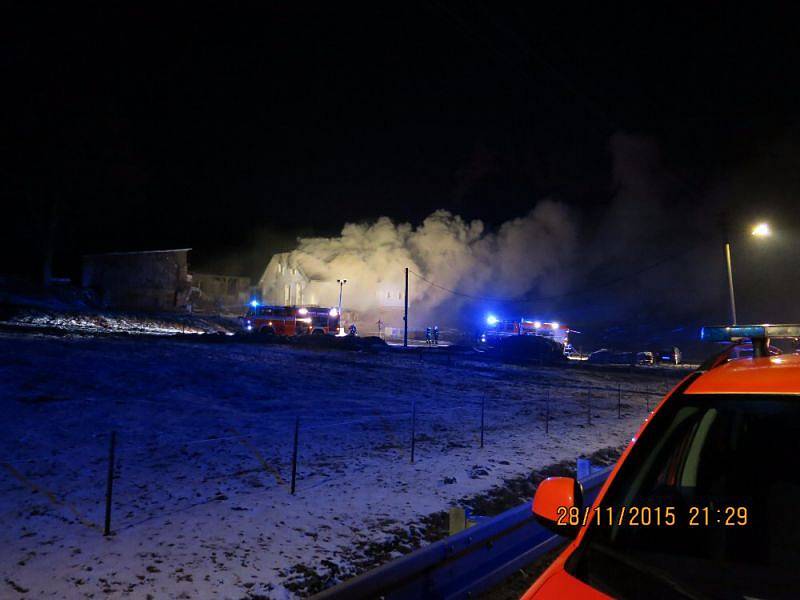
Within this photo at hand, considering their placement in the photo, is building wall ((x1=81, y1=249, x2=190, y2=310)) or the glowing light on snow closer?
the glowing light on snow

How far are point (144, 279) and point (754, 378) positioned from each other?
170ft

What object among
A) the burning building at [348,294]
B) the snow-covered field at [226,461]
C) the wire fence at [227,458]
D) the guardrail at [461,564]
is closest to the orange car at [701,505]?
the guardrail at [461,564]

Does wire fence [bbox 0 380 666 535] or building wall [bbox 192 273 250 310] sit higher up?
building wall [bbox 192 273 250 310]

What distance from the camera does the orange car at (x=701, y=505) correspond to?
172cm

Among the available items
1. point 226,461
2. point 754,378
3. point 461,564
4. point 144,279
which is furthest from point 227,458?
point 144,279

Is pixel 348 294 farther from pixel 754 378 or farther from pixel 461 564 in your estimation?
pixel 754 378

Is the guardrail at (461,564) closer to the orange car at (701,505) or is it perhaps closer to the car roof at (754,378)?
the orange car at (701,505)

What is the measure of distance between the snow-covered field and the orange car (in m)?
2.89

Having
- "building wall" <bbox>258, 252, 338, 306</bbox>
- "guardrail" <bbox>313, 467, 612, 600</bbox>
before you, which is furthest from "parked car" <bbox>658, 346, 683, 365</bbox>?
"guardrail" <bbox>313, 467, 612, 600</bbox>

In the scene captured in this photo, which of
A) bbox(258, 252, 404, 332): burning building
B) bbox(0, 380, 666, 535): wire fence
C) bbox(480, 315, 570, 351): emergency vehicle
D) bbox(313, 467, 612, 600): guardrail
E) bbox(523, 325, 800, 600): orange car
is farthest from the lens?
bbox(258, 252, 404, 332): burning building

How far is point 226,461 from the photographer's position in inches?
301

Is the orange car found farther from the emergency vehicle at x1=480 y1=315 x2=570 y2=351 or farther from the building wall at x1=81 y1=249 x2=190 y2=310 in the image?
the building wall at x1=81 y1=249 x2=190 y2=310

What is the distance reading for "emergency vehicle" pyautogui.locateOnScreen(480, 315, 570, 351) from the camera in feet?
108

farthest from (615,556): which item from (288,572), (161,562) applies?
(161,562)
